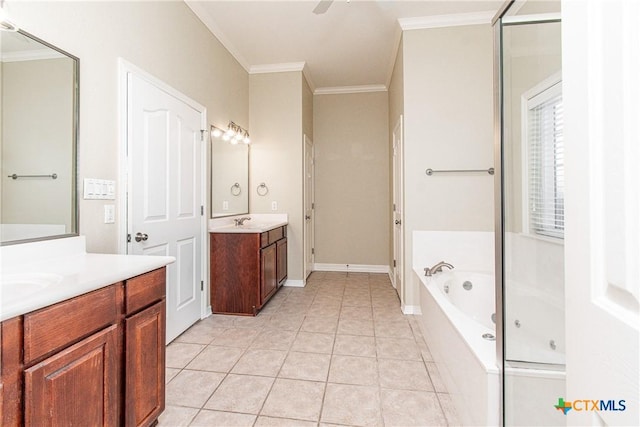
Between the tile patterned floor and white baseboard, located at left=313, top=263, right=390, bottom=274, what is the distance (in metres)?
1.63

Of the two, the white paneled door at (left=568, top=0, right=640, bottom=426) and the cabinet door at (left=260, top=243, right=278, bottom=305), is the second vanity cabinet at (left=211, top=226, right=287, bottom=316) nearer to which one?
the cabinet door at (left=260, top=243, right=278, bottom=305)

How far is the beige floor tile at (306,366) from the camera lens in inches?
73.8

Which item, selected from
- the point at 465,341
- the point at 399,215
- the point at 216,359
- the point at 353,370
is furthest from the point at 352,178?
the point at 465,341

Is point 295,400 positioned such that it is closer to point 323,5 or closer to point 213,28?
point 323,5

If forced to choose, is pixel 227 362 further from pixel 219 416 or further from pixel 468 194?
pixel 468 194

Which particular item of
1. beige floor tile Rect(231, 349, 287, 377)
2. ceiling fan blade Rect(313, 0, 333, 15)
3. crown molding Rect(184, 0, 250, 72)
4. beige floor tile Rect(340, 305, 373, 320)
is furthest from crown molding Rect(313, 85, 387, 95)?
beige floor tile Rect(231, 349, 287, 377)

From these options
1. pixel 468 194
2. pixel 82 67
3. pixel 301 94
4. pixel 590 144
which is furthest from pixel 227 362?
pixel 301 94

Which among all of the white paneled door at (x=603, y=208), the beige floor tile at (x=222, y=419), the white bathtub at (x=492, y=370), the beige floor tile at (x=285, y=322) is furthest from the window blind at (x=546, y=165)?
the beige floor tile at (x=285, y=322)

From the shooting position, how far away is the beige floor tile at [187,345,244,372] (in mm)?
1978

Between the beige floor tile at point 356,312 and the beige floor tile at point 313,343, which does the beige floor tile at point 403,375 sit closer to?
the beige floor tile at point 313,343

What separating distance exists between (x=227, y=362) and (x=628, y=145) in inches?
88.4

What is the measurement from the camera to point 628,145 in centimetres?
42

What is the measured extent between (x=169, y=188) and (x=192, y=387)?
4.67 ft

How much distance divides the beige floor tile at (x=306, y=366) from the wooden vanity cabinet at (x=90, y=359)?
2.56ft
